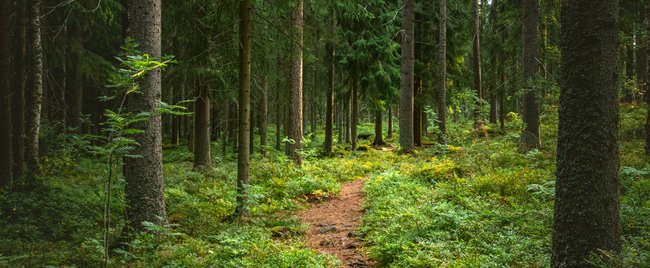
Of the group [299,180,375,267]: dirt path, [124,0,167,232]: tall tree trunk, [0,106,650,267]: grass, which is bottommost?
[299,180,375,267]: dirt path

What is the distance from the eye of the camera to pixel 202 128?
1415 centimetres

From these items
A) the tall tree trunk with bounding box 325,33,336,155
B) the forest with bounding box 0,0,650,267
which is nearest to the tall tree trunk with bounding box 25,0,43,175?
the forest with bounding box 0,0,650,267

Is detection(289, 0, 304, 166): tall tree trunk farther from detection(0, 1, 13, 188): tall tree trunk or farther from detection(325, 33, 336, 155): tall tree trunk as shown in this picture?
detection(0, 1, 13, 188): tall tree trunk

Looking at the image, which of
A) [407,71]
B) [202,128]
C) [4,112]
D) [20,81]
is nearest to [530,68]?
[407,71]

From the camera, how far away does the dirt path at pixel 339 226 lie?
6872 mm

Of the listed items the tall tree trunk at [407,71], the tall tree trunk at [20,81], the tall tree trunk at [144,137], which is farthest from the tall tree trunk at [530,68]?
the tall tree trunk at [20,81]

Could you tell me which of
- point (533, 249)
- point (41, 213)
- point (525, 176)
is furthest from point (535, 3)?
point (41, 213)

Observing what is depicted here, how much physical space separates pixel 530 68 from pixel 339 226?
369 inches

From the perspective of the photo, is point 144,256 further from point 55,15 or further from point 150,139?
point 55,15

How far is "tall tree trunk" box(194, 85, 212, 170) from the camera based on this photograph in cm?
1401

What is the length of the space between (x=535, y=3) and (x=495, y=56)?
15.1 metres

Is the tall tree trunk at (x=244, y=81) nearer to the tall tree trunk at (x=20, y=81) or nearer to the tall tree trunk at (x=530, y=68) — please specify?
the tall tree trunk at (x=20, y=81)

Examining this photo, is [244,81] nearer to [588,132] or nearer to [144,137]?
[144,137]

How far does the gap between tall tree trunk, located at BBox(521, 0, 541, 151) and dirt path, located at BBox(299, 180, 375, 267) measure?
661 cm
